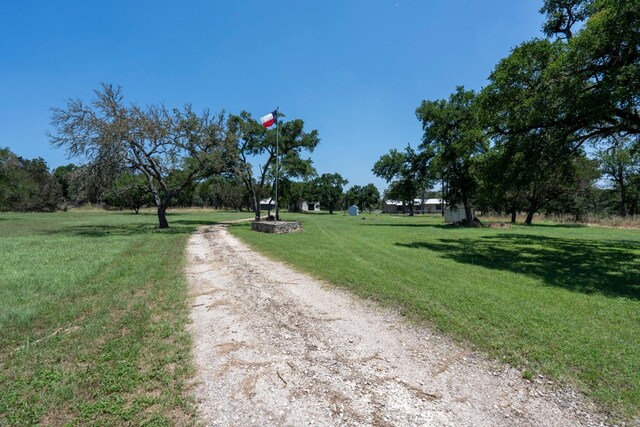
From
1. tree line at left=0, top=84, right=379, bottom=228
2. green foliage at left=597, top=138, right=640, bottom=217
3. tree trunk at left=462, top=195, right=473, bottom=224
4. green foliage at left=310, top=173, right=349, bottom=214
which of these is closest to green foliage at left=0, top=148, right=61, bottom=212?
tree line at left=0, top=84, right=379, bottom=228

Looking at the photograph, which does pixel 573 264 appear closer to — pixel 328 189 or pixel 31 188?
pixel 31 188

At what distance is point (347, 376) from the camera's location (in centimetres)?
317

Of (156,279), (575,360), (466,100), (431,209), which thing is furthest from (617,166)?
(431,209)

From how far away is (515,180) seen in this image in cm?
1262

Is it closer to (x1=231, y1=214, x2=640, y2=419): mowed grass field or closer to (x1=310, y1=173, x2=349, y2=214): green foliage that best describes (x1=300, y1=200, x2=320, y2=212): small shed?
(x1=310, y1=173, x2=349, y2=214): green foliage

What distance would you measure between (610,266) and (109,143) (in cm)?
2352

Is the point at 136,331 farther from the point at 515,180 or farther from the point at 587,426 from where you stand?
the point at 515,180

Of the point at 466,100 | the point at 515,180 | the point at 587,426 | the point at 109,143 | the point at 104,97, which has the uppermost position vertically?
the point at 466,100

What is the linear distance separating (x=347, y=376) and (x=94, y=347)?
3.10m

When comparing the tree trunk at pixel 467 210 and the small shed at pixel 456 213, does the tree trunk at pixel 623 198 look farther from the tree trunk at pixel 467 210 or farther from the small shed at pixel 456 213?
the tree trunk at pixel 467 210

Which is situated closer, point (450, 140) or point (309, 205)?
point (450, 140)

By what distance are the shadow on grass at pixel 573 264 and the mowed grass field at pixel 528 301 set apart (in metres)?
0.03

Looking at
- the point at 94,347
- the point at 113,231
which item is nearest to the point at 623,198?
the point at 94,347

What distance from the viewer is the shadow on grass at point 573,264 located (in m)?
7.23
